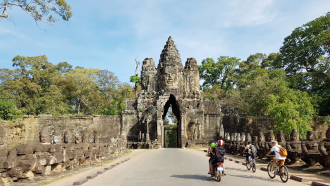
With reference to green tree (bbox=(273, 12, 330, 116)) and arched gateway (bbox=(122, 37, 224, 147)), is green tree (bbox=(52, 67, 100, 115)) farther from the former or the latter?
green tree (bbox=(273, 12, 330, 116))

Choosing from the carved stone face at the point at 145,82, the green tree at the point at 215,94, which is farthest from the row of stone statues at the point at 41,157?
the green tree at the point at 215,94

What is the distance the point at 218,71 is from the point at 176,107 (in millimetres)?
21763

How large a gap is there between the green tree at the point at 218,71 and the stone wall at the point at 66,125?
26313 millimetres

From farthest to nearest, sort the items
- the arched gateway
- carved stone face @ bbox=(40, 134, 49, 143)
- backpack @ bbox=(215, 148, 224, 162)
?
1. the arched gateway
2. carved stone face @ bbox=(40, 134, 49, 143)
3. backpack @ bbox=(215, 148, 224, 162)

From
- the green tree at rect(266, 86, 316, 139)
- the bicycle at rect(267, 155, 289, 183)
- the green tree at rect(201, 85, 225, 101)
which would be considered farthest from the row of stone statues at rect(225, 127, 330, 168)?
the green tree at rect(201, 85, 225, 101)

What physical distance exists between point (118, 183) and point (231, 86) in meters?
48.3

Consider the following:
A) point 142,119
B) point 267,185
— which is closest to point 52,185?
point 267,185

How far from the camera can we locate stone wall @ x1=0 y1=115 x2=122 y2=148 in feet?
109

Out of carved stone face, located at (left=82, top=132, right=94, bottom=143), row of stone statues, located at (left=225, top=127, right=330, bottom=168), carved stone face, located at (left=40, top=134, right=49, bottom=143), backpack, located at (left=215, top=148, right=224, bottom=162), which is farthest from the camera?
carved stone face, located at (left=82, top=132, right=94, bottom=143)

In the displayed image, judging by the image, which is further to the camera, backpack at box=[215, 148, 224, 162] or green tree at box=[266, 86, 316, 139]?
green tree at box=[266, 86, 316, 139]

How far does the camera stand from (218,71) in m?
53.8

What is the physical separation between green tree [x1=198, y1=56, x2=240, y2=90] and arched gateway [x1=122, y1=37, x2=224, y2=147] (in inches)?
606

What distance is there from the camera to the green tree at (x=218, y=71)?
173 ft

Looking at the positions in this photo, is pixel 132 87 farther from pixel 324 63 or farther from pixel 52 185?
pixel 52 185
